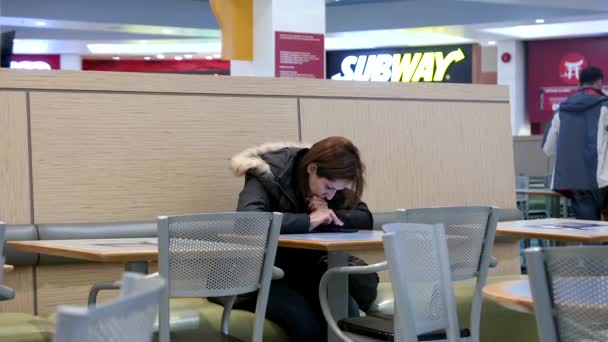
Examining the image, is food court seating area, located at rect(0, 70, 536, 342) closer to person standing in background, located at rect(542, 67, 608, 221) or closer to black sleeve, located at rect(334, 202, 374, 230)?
black sleeve, located at rect(334, 202, 374, 230)

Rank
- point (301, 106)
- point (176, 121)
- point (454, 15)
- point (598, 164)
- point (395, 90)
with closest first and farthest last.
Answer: point (176, 121)
point (301, 106)
point (395, 90)
point (598, 164)
point (454, 15)

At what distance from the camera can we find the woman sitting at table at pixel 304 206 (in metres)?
4.05

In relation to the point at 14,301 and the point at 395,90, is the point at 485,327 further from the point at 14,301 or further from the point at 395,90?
the point at 14,301

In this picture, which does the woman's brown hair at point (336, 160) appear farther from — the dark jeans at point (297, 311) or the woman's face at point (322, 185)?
the dark jeans at point (297, 311)

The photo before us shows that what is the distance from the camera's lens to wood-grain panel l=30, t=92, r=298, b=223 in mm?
4480

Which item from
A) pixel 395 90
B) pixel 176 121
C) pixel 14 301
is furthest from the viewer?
pixel 395 90

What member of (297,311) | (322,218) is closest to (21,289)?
(297,311)

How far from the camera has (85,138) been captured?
457 cm

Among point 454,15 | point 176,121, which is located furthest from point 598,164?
point 454,15

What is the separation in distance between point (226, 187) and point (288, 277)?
88 centimetres

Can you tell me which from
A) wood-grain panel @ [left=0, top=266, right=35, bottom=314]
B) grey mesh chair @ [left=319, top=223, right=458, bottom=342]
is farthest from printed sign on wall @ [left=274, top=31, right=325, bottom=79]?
grey mesh chair @ [left=319, top=223, right=458, bottom=342]

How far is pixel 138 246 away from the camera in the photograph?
3.48m

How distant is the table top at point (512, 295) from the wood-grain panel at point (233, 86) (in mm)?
2643

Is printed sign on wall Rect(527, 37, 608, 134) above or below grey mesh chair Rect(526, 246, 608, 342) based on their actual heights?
above
